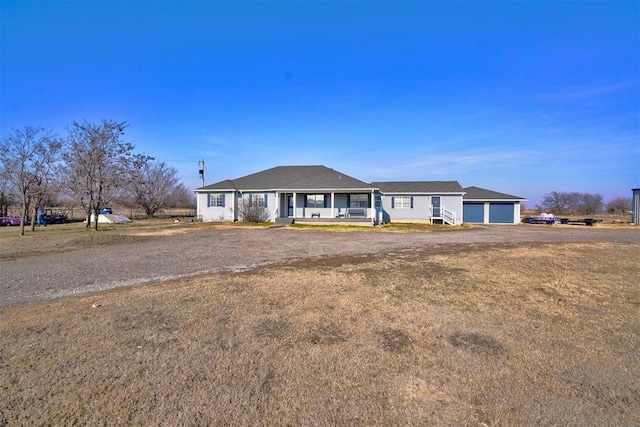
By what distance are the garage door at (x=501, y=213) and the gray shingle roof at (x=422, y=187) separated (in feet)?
16.5

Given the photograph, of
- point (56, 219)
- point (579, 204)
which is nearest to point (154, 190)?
point (56, 219)

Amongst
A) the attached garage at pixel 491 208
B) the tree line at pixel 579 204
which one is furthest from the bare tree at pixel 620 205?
the attached garage at pixel 491 208

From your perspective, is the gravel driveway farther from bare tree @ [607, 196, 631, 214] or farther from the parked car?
bare tree @ [607, 196, 631, 214]

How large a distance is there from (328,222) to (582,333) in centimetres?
2246

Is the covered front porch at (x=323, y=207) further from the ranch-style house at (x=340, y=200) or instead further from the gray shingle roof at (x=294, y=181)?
the gray shingle roof at (x=294, y=181)

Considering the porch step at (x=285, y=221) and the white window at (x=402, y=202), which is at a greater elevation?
the white window at (x=402, y=202)

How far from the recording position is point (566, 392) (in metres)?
2.71

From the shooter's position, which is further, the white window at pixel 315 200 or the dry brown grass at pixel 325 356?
the white window at pixel 315 200

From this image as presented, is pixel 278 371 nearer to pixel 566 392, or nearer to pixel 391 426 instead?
pixel 391 426

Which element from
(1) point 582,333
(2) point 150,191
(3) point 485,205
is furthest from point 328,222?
(2) point 150,191

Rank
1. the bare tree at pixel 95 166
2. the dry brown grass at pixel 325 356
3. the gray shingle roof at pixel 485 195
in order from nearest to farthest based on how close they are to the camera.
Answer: the dry brown grass at pixel 325 356
the bare tree at pixel 95 166
the gray shingle roof at pixel 485 195

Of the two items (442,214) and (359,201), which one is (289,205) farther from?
(442,214)

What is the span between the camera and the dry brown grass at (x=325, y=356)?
8.06ft

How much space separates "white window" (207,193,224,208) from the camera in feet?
99.1
